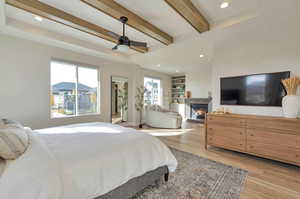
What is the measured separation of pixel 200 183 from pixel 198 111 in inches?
206

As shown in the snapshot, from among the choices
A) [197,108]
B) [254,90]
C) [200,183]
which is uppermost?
[254,90]

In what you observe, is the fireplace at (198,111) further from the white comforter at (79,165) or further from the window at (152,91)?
the white comforter at (79,165)

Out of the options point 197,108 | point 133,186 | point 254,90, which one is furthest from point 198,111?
point 133,186

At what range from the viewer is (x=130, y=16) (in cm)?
255

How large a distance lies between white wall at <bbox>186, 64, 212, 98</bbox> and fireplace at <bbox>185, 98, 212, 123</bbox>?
296 millimetres

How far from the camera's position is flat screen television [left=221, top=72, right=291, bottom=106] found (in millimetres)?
2648

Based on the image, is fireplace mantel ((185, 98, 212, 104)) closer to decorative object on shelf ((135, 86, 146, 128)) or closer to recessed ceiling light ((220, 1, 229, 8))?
decorative object on shelf ((135, 86, 146, 128))

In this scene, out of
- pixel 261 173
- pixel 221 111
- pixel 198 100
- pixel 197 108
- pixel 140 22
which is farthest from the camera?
pixel 197 108

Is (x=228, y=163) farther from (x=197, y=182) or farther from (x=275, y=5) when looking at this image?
(x=275, y=5)

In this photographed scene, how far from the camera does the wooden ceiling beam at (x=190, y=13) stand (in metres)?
2.13

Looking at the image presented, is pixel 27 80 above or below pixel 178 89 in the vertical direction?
below

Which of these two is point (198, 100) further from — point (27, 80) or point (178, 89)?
point (27, 80)

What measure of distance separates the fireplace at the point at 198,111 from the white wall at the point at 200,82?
508 mm

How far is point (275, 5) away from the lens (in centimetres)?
196
